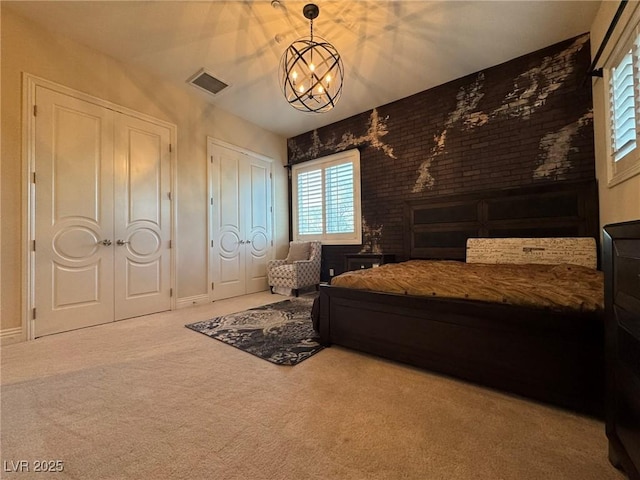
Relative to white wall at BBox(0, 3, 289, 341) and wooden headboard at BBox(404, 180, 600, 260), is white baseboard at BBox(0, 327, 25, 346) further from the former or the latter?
wooden headboard at BBox(404, 180, 600, 260)

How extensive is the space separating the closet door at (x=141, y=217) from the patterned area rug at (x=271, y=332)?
0.99 metres

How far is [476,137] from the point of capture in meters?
3.49

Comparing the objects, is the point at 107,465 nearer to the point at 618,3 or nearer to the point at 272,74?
the point at 272,74

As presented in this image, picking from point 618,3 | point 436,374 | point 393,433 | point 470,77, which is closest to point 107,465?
point 393,433

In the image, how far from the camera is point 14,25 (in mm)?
2494

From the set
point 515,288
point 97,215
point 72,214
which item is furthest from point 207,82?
point 515,288

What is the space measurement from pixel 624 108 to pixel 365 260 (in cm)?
308

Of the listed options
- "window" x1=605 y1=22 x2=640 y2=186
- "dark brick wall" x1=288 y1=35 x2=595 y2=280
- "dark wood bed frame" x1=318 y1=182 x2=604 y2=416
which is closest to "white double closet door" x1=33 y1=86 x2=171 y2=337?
"dark wood bed frame" x1=318 y1=182 x2=604 y2=416

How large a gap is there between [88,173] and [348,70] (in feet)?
11.0

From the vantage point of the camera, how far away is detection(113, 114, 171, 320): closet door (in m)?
3.18

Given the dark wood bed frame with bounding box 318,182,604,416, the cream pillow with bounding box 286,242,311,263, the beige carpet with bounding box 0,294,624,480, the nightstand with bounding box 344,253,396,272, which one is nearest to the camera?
the beige carpet with bounding box 0,294,624,480

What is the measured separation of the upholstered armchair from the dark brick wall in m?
0.36

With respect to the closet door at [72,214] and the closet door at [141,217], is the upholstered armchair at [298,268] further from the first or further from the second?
the closet door at [72,214]

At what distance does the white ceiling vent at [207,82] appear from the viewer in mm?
3445
